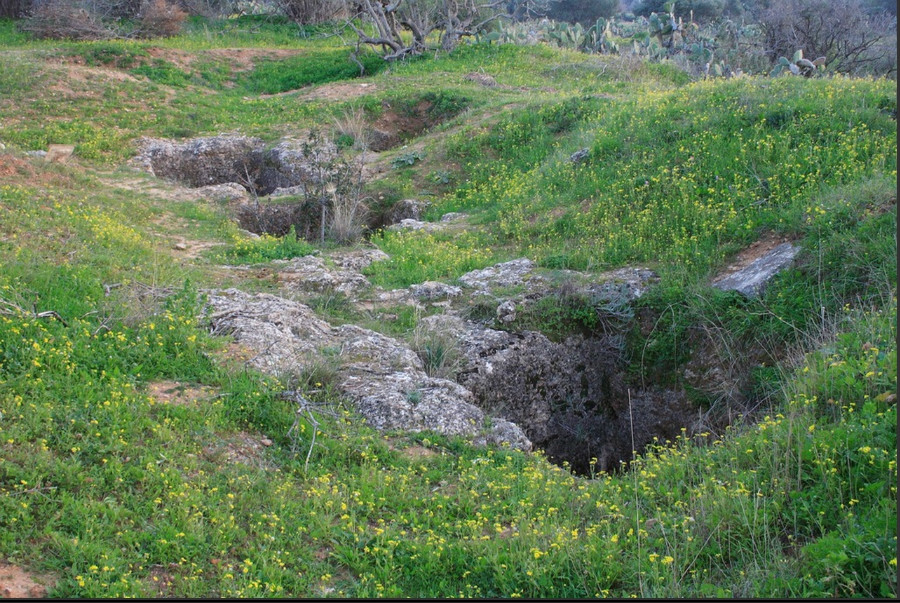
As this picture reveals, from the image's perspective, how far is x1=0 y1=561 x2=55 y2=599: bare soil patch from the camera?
3236 mm

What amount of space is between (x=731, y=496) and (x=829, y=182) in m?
4.88

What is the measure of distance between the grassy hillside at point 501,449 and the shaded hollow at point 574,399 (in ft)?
0.82

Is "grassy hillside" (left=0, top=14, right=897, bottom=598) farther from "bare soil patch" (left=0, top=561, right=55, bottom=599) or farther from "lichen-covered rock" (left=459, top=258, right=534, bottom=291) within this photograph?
"lichen-covered rock" (left=459, top=258, right=534, bottom=291)

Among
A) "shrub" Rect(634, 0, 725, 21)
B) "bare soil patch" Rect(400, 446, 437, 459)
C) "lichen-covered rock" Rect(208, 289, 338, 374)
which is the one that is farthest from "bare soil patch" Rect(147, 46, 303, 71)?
"shrub" Rect(634, 0, 725, 21)

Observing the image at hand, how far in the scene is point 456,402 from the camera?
5.55 metres

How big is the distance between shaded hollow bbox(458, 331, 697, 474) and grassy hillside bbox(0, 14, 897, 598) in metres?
0.25

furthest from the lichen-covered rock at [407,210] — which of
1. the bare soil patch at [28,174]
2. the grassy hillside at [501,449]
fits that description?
Result: the bare soil patch at [28,174]

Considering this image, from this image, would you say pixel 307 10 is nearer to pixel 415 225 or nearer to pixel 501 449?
pixel 415 225

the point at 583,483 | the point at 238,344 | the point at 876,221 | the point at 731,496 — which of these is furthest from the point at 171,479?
the point at 876,221

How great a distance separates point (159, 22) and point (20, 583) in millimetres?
21793

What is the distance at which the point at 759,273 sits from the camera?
6.50 meters

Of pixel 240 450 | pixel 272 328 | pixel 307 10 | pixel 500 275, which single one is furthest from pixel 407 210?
pixel 307 10

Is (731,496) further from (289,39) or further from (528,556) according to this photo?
(289,39)

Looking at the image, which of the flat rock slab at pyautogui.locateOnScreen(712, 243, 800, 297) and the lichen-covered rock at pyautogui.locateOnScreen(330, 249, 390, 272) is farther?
the lichen-covered rock at pyautogui.locateOnScreen(330, 249, 390, 272)
